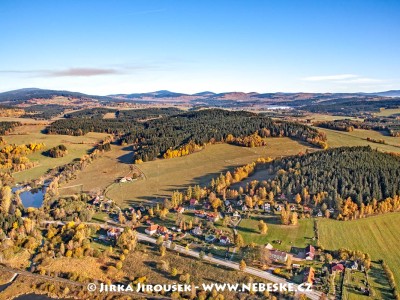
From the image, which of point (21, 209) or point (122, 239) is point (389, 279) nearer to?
point (122, 239)

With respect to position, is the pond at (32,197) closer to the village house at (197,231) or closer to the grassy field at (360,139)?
the village house at (197,231)

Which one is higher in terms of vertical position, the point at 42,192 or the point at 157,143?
the point at 157,143

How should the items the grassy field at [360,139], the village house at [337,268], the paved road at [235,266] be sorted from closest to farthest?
the paved road at [235,266] → the village house at [337,268] → the grassy field at [360,139]

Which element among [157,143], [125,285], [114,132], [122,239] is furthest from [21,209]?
[114,132]

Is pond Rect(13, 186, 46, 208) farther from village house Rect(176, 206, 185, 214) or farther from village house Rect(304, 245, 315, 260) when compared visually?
village house Rect(304, 245, 315, 260)

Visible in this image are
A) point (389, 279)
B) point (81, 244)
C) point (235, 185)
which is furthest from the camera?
point (235, 185)

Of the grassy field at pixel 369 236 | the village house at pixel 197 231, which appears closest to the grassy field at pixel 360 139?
→ the grassy field at pixel 369 236
